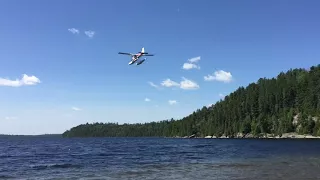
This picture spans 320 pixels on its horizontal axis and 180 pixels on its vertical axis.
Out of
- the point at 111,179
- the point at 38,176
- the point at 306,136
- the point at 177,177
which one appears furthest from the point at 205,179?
the point at 306,136

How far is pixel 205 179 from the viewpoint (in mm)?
36062

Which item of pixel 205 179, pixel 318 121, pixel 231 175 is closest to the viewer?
pixel 205 179

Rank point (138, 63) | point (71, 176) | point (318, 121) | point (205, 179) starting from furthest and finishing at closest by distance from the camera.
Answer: point (318, 121)
point (138, 63)
point (71, 176)
point (205, 179)

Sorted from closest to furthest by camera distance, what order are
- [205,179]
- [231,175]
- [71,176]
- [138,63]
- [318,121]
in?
[205,179] < [231,175] < [71,176] < [138,63] < [318,121]

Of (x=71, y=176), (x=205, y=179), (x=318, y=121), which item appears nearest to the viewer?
(x=205, y=179)

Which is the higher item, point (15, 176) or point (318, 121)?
point (318, 121)

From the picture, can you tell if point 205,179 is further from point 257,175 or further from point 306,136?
point 306,136

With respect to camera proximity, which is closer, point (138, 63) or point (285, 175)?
point (285, 175)

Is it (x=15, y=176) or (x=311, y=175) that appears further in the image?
(x=15, y=176)

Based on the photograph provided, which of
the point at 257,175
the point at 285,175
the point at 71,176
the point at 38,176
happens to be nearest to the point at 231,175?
the point at 257,175

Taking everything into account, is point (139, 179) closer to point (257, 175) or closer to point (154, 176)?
point (154, 176)

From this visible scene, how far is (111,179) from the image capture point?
123ft

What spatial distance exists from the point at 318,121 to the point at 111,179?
17370cm

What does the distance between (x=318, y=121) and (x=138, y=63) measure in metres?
160
